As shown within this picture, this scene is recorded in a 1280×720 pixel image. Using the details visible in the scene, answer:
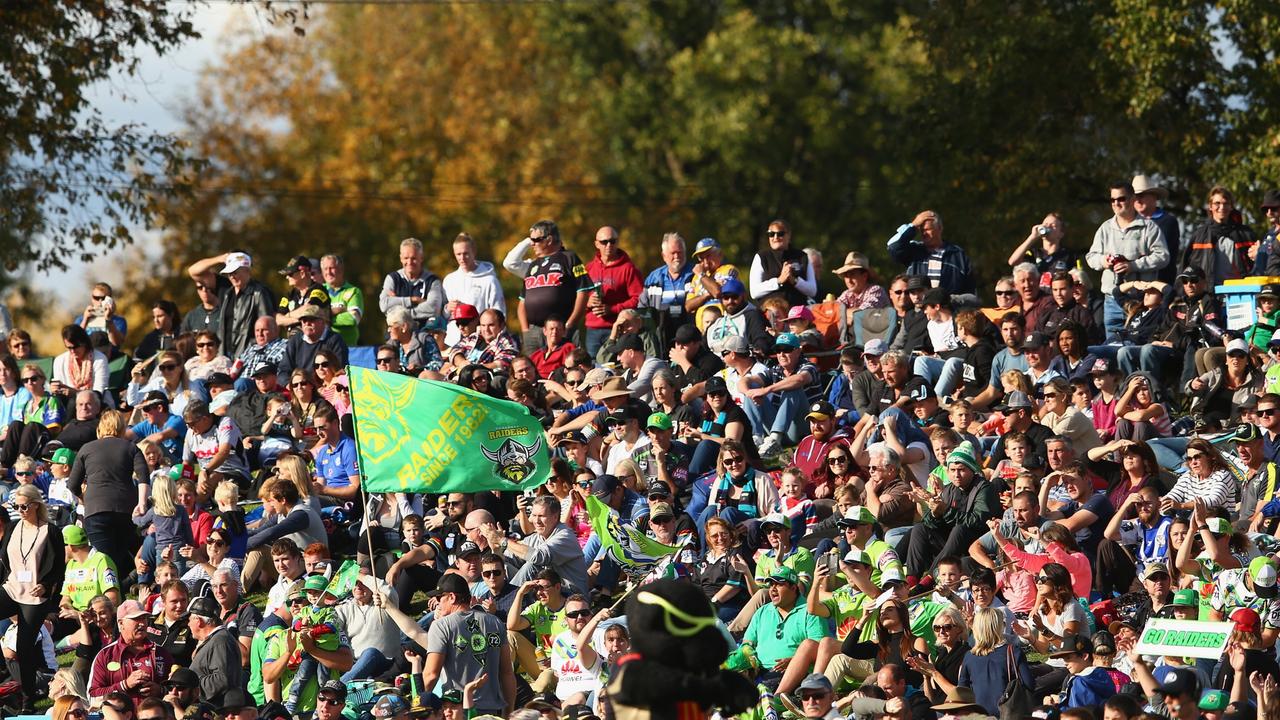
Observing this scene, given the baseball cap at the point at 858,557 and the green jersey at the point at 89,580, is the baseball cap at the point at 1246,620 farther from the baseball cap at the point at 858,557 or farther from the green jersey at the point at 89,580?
the green jersey at the point at 89,580

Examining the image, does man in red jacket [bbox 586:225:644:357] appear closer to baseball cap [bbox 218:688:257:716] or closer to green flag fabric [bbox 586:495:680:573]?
green flag fabric [bbox 586:495:680:573]

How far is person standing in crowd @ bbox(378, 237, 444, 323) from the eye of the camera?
19.4 meters

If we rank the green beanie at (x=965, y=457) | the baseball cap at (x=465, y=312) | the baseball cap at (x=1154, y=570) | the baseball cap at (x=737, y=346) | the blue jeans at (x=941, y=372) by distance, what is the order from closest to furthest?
the baseball cap at (x=1154, y=570) < the green beanie at (x=965, y=457) < the blue jeans at (x=941, y=372) < the baseball cap at (x=737, y=346) < the baseball cap at (x=465, y=312)

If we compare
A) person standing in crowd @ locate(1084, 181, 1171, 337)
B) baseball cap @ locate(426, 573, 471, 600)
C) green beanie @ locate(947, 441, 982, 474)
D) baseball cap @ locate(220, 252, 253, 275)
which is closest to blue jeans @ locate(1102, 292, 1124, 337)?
person standing in crowd @ locate(1084, 181, 1171, 337)

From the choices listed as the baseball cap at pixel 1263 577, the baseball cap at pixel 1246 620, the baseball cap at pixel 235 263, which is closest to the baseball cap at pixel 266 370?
the baseball cap at pixel 235 263

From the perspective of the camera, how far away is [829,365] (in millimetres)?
18016

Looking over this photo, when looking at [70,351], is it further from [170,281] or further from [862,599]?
[170,281]

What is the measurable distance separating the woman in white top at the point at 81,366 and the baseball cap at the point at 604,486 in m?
6.22

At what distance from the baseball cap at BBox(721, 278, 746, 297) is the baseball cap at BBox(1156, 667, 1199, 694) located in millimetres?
7216

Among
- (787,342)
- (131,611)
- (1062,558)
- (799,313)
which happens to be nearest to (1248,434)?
(1062,558)

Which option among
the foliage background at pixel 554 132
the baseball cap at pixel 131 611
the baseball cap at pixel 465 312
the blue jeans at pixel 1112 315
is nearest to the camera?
the baseball cap at pixel 131 611

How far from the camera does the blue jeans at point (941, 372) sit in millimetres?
16562

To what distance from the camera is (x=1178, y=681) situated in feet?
36.5

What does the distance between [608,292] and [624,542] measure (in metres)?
4.78
